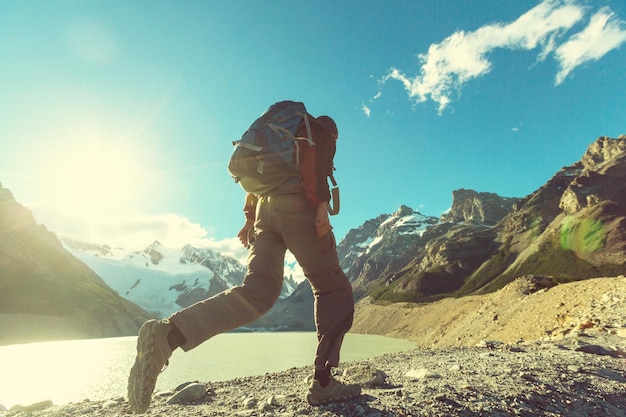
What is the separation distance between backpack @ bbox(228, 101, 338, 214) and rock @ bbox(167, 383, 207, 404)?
4.09m

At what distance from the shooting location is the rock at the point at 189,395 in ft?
18.8

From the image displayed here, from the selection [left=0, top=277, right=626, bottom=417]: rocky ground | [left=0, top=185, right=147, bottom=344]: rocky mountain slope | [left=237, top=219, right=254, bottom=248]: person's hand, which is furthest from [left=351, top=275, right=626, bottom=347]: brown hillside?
[left=0, top=185, right=147, bottom=344]: rocky mountain slope

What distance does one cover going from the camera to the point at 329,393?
360 centimetres

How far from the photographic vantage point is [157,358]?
2760 mm

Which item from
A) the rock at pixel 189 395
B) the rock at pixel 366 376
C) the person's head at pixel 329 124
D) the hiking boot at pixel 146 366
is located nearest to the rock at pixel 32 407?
the rock at pixel 189 395

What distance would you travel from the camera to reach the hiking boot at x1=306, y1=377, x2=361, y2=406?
3574 mm

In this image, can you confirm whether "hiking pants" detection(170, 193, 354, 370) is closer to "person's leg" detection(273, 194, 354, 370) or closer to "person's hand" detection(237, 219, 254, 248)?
"person's leg" detection(273, 194, 354, 370)

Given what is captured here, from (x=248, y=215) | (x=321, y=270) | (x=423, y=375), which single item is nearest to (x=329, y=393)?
(x=321, y=270)

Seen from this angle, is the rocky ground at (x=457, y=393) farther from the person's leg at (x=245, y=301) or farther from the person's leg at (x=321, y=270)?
the person's leg at (x=245, y=301)

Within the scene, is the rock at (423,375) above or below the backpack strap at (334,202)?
below

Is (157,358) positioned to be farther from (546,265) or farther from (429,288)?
(429,288)

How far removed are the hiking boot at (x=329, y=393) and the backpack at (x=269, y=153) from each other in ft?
6.00

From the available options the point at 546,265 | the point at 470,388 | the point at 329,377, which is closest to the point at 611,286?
the point at 470,388

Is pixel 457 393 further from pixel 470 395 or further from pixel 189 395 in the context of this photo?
pixel 189 395
